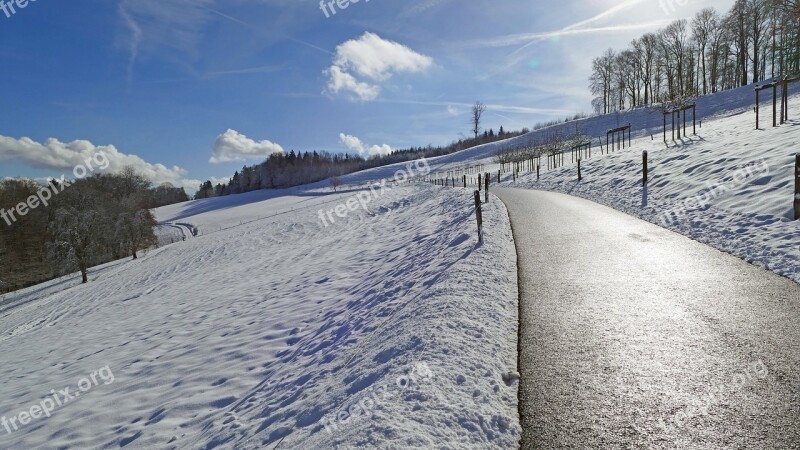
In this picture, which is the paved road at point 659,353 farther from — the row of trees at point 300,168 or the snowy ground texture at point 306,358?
the row of trees at point 300,168

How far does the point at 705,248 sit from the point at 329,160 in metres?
130

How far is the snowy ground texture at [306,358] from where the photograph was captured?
3189 mm

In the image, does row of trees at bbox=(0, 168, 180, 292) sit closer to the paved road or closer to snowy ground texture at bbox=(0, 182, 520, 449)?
snowy ground texture at bbox=(0, 182, 520, 449)

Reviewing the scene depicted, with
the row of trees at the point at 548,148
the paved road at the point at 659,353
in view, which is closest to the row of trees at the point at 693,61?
the row of trees at the point at 548,148

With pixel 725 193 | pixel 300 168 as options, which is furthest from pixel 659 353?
pixel 300 168

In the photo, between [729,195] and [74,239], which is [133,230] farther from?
[729,195]

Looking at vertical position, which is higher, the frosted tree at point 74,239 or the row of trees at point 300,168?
the row of trees at point 300,168

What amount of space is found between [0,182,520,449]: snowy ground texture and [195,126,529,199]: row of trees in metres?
80.9

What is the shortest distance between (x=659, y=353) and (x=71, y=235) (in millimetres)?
39362

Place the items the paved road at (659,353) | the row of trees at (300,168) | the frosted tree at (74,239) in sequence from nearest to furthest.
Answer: the paved road at (659,353), the frosted tree at (74,239), the row of trees at (300,168)

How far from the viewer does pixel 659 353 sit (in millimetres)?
3531

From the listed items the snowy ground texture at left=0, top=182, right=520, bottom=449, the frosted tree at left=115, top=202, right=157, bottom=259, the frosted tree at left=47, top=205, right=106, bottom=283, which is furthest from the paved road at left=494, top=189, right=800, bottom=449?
the frosted tree at left=115, top=202, right=157, bottom=259

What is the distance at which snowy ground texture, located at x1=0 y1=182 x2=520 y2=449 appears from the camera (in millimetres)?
3189

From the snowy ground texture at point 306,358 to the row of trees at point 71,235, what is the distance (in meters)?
18.2
